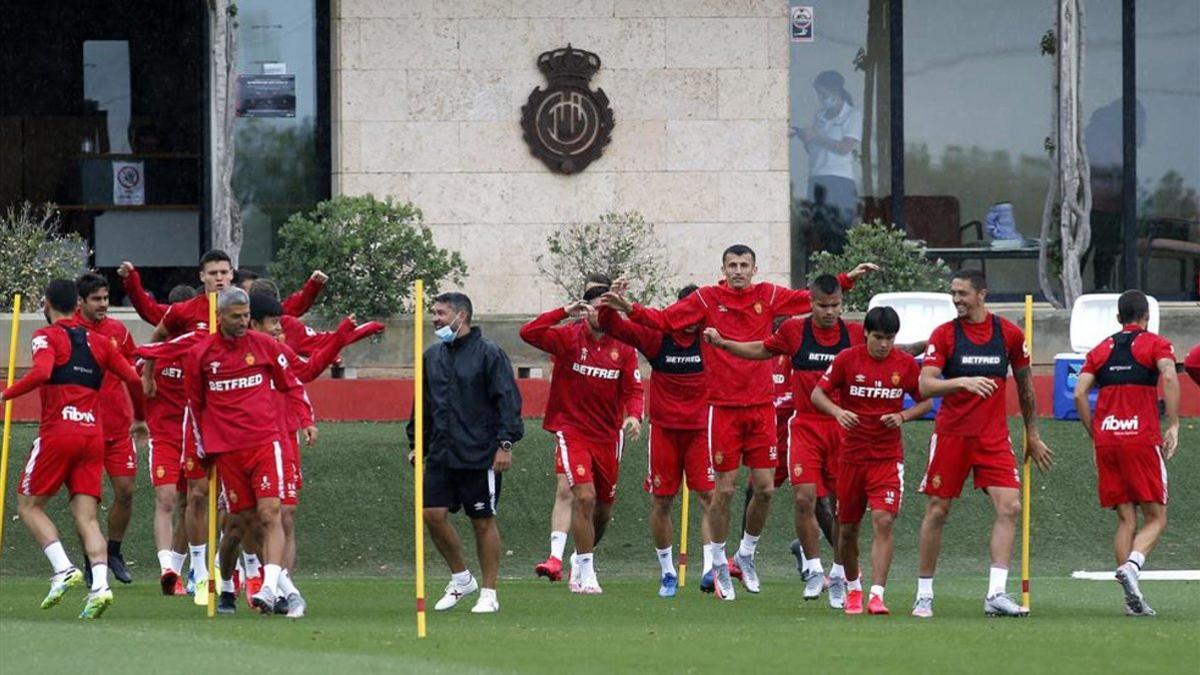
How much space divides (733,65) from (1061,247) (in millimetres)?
4375

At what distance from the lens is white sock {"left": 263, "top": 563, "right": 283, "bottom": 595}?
1488 cm

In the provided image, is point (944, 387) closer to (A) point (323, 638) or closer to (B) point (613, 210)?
(A) point (323, 638)

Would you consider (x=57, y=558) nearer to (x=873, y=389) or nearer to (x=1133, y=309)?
(x=873, y=389)

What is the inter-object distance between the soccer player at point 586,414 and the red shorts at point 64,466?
3.31 meters

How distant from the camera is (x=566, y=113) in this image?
27281 mm

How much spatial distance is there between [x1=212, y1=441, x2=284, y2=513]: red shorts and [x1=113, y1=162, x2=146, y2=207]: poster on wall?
15.1m

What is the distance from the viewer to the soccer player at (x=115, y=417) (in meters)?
17.2

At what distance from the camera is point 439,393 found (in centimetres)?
1574

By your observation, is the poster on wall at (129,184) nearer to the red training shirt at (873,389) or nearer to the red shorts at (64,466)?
the red shorts at (64,466)

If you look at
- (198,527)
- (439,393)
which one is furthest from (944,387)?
(198,527)

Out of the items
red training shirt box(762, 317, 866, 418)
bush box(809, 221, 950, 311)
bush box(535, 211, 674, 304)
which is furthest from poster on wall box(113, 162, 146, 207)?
red training shirt box(762, 317, 866, 418)

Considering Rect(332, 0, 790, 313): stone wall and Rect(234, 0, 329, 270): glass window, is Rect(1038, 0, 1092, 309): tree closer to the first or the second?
Rect(332, 0, 790, 313): stone wall

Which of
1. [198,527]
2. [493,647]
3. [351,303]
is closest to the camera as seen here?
[493,647]

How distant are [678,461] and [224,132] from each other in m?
10.4
